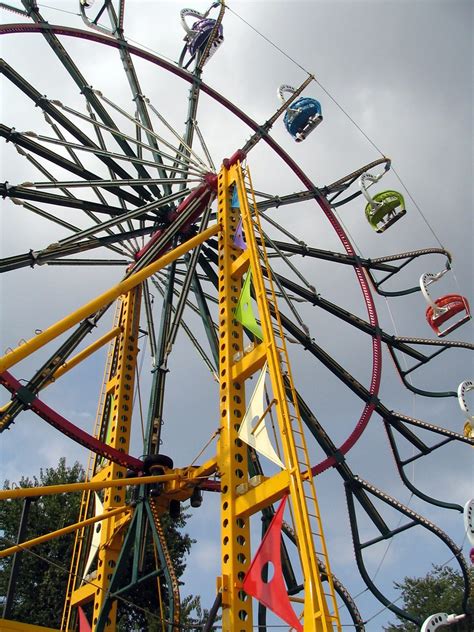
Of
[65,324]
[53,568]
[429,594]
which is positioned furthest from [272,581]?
[429,594]

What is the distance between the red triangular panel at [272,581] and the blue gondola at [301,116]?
9909 mm

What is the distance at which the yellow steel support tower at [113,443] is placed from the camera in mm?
10039

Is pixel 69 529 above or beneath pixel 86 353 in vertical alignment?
beneath

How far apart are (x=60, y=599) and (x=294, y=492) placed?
16142 millimetres

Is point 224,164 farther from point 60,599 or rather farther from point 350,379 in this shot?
point 60,599

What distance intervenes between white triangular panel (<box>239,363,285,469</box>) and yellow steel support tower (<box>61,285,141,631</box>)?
3.44 meters

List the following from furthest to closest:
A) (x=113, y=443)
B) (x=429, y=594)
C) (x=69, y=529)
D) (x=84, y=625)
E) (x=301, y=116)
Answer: (x=429, y=594) < (x=301, y=116) < (x=113, y=443) < (x=84, y=625) < (x=69, y=529)

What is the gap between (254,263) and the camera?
8.84 m

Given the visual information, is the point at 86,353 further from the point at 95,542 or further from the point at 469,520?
the point at 469,520

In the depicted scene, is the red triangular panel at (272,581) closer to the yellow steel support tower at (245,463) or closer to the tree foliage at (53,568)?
the yellow steel support tower at (245,463)

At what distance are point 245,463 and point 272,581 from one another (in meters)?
1.72

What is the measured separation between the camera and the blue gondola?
14492 mm

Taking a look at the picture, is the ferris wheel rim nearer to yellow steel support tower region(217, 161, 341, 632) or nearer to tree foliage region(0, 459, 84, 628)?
yellow steel support tower region(217, 161, 341, 632)

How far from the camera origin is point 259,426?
7.64m
